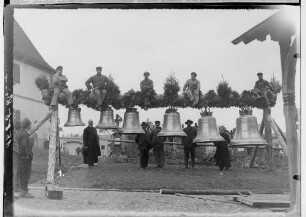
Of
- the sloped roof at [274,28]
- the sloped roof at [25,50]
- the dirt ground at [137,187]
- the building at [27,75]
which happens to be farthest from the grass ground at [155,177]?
the sloped roof at [274,28]

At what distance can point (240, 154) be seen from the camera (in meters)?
7.13

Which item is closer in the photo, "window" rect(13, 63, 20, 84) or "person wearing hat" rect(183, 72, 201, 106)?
"window" rect(13, 63, 20, 84)

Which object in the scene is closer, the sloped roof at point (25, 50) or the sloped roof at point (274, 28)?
the sloped roof at point (274, 28)

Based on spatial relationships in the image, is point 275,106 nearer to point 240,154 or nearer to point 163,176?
point 240,154

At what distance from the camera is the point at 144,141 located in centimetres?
678

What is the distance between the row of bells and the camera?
651cm

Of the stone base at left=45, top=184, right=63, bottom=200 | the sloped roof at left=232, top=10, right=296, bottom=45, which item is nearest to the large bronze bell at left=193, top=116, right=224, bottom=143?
the sloped roof at left=232, top=10, right=296, bottom=45

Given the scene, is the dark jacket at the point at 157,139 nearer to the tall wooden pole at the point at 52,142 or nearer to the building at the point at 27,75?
the tall wooden pole at the point at 52,142

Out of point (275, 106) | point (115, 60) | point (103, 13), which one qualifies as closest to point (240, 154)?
point (275, 106)

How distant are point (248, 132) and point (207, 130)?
0.49 m

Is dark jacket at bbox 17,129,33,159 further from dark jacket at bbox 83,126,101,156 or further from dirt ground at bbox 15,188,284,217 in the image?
dark jacket at bbox 83,126,101,156

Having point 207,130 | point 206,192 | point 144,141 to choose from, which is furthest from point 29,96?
point 206,192

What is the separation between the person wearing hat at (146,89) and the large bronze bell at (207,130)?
0.67 meters

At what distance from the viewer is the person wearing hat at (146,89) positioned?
6.39 meters
